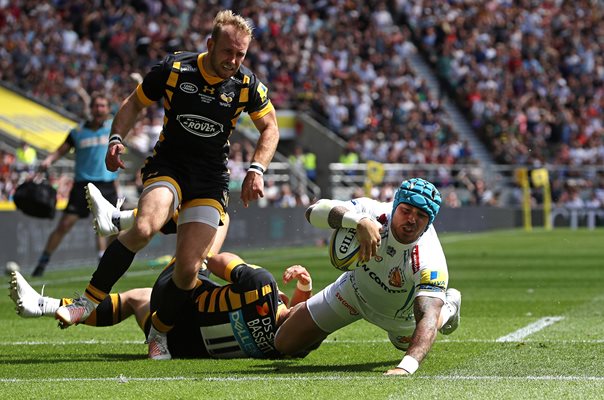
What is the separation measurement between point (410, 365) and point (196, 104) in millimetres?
2439

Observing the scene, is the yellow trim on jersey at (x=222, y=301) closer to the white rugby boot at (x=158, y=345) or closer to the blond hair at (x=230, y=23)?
the white rugby boot at (x=158, y=345)

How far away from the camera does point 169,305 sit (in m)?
8.02

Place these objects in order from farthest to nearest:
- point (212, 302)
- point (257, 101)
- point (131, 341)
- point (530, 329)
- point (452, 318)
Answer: point (530, 329) → point (131, 341) → point (257, 101) → point (212, 302) → point (452, 318)

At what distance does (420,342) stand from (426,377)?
0.23m

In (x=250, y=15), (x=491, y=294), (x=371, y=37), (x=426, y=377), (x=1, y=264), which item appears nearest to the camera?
(x=426, y=377)

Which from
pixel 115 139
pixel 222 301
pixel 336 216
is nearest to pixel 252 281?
pixel 222 301

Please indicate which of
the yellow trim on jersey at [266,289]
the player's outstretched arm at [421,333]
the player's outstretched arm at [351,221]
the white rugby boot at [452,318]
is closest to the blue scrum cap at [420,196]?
the player's outstretched arm at [351,221]

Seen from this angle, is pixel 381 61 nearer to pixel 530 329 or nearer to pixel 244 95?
Answer: pixel 530 329

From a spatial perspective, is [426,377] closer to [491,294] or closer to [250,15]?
[491,294]

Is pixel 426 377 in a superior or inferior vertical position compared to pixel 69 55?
inferior

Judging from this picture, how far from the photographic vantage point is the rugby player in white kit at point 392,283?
23.3ft

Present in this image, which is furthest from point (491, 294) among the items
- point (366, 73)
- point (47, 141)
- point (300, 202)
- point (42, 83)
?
point (366, 73)

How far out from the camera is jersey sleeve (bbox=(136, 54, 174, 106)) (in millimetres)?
8281

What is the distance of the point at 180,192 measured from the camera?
8.37m
